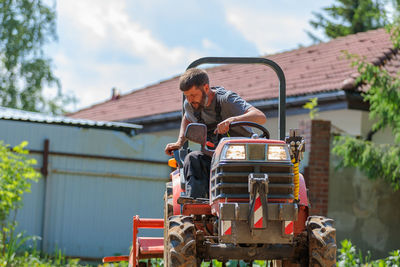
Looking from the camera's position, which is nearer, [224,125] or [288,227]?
[288,227]

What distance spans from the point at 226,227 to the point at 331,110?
9226 mm

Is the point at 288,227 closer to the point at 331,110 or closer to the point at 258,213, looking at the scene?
the point at 258,213

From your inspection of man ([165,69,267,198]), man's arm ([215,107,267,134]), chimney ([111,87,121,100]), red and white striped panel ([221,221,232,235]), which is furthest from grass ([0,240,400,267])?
chimney ([111,87,121,100])

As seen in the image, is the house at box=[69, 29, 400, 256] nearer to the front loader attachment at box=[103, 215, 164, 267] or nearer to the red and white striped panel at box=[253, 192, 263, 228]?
the front loader attachment at box=[103, 215, 164, 267]

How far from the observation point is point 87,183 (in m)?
11.3

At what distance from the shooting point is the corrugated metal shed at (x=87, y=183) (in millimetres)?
10867

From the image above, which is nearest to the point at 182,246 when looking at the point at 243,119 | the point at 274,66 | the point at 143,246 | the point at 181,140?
the point at 243,119

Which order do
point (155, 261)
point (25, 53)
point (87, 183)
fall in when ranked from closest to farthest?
point (155, 261) < point (87, 183) < point (25, 53)

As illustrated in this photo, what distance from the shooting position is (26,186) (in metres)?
9.17

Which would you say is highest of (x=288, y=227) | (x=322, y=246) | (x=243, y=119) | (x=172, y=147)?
(x=243, y=119)

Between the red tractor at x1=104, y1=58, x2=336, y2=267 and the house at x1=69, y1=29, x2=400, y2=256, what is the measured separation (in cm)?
627

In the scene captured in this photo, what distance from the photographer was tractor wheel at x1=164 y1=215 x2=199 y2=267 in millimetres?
4316

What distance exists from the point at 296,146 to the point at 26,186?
5.32 metres

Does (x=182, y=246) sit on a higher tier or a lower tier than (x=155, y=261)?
higher
